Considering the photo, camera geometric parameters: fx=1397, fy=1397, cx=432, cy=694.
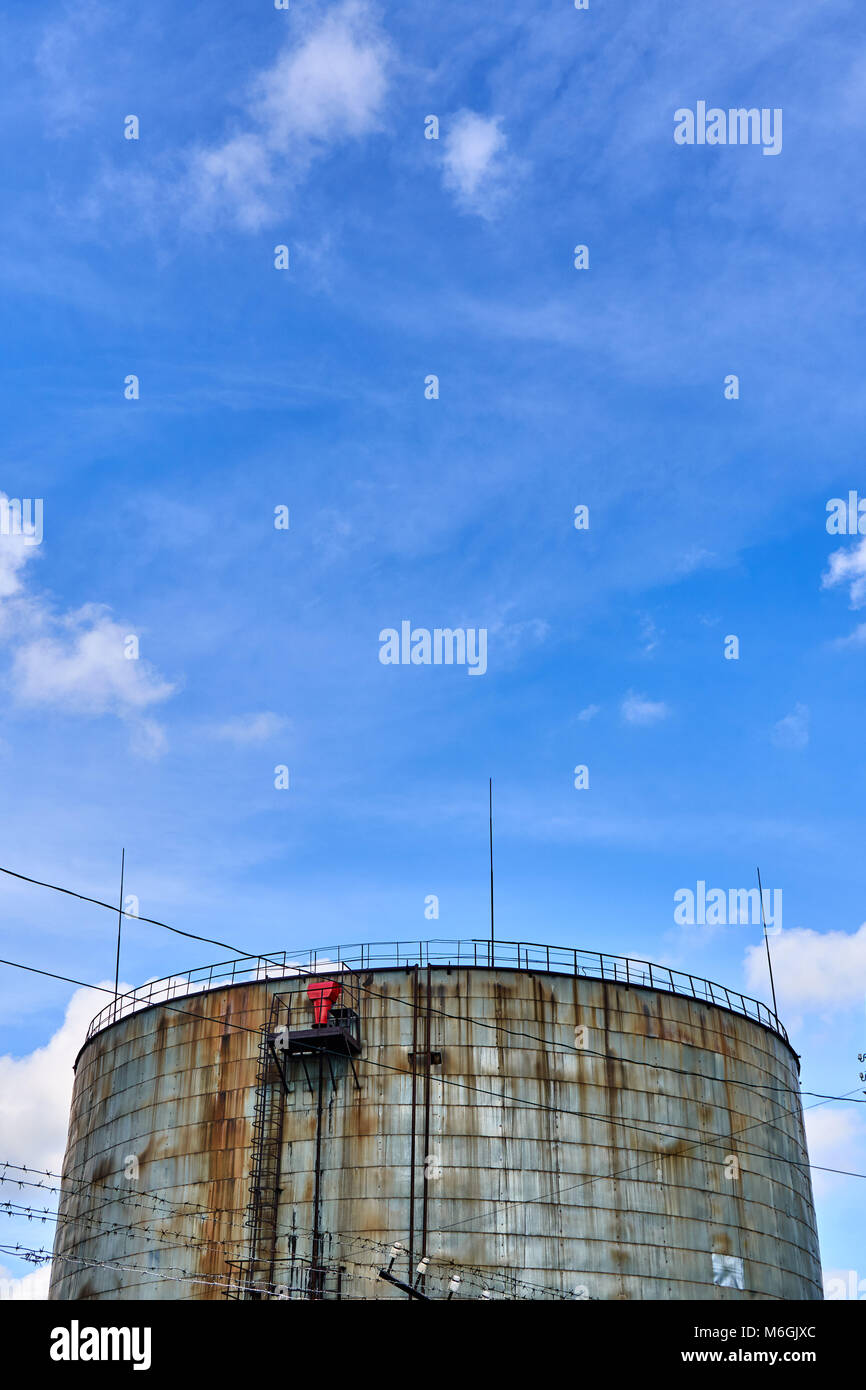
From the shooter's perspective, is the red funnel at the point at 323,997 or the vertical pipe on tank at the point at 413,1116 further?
the red funnel at the point at 323,997

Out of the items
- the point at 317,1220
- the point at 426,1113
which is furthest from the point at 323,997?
the point at 317,1220

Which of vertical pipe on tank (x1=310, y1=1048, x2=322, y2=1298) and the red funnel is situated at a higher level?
the red funnel

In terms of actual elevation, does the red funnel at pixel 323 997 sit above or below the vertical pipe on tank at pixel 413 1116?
above

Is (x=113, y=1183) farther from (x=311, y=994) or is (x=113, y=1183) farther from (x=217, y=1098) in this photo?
(x=311, y=994)

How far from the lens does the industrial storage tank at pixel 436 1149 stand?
38844 millimetres

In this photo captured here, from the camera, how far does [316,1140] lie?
1586 inches

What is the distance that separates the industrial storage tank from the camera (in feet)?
127

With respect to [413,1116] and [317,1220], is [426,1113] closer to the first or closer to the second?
[413,1116]

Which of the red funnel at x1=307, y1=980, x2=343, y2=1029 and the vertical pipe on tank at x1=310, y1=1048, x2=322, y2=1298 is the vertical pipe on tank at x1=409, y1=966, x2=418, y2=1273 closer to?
the red funnel at x1=307, y1=980, x2=343, y2=1029

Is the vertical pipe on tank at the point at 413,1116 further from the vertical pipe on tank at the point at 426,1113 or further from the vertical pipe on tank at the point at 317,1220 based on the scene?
the vertical pipe on tank at the point at 317,1220
